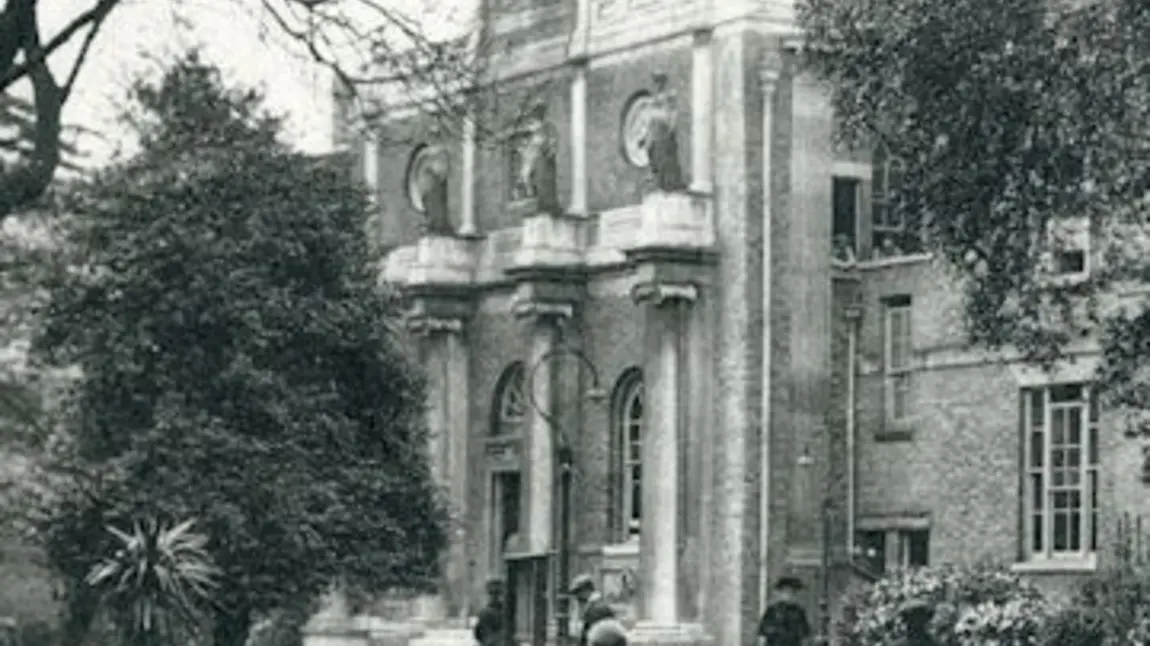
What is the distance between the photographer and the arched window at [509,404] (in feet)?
151

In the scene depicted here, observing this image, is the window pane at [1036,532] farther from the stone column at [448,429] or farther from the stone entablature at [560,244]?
the stone column at [448,429]

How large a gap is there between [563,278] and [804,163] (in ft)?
17.3

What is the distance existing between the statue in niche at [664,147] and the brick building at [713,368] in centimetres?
24

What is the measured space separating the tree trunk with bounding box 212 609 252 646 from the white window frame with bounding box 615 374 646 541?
846 cm

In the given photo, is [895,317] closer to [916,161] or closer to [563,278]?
[563,278]

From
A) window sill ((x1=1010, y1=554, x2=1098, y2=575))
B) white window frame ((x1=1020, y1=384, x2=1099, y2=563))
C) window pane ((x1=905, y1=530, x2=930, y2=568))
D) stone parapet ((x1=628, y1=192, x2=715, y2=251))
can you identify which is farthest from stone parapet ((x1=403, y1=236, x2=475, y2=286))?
window sill ((x1=1010, y1=554, x2=1098, y2=575))

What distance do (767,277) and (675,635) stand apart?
18.6 feet

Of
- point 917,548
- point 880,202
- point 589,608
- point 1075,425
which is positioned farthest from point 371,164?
point 589,608

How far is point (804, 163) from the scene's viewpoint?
40.5 m

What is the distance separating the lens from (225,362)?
118ft

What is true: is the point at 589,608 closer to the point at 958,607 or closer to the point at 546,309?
the point at 958,607

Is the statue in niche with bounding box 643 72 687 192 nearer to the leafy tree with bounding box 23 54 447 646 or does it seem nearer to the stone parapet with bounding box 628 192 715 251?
the stone parapet with bounding box 628 192 715 251

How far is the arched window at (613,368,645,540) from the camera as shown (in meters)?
42.9

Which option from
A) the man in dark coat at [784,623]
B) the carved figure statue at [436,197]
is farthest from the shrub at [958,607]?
the carved figure statue at [436,197]
